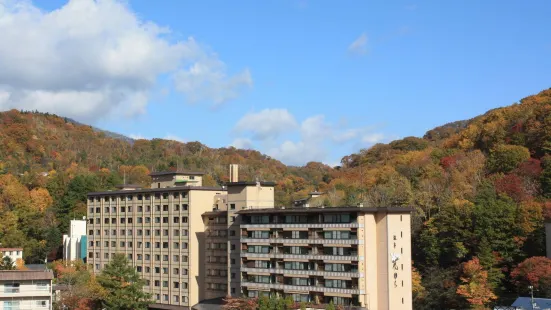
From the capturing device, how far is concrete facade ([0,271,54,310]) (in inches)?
1772

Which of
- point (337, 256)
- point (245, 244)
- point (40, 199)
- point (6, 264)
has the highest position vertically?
point (40, 199)

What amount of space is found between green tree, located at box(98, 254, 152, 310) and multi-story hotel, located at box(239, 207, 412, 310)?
952 cm

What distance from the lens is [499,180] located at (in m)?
69.9

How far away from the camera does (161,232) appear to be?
65.6 metres

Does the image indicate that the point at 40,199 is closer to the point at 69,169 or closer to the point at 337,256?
the point at 69,169

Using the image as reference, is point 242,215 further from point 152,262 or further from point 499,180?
point 499,180

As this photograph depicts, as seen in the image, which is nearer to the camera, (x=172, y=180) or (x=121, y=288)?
(x=121, y=288)

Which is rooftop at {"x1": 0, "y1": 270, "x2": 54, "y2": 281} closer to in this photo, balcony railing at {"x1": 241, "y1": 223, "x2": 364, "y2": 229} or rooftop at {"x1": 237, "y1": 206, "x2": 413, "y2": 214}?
balcony railing at {"x1": 241, "y1": 223, "x2": 364, "y2": 229}

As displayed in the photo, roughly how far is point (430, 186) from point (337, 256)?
27.5 m

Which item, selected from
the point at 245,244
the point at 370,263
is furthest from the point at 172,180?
the point at 370,263

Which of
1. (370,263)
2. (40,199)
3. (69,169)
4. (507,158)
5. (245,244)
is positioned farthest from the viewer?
(69,169)

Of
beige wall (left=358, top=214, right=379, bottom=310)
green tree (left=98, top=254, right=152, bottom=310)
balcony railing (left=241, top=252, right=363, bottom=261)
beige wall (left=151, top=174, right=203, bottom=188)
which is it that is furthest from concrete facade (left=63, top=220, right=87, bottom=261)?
beige wall (left=358, top=214, right=379, bottom=310)

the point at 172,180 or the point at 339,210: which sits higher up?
the point at 172,180

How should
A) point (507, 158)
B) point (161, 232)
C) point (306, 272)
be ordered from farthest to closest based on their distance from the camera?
1. point (507, 158)
2. point (161, 232)
3. point (306, 272)
